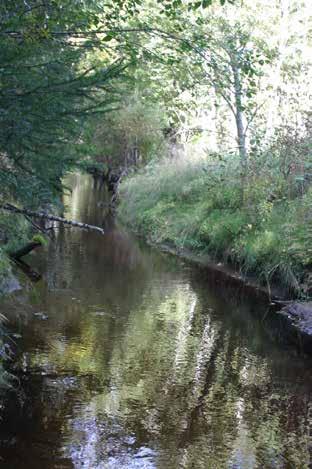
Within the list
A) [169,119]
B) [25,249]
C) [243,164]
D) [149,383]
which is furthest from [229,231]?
[169,119]

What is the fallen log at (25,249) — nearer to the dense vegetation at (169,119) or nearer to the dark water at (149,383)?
the dense vegetation at (169,119)

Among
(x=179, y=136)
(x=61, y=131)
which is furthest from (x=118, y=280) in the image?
(x=179, y=136)

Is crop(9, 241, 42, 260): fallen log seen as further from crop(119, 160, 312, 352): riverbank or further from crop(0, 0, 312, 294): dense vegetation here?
crop(119, 160, 312, 352): riverbank

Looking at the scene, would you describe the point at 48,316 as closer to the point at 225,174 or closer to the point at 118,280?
the point at 118,280

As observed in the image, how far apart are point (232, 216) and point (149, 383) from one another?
8.36m

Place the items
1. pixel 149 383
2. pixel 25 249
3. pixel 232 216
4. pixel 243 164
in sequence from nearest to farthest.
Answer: pixel 149 383 < pixel 25 249 < pixel 232 216 < pixel 243 164

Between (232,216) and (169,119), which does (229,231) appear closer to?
(232,216)

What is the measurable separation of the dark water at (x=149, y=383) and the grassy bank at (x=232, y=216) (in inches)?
42.3

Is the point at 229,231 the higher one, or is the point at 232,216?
the point at 232,216

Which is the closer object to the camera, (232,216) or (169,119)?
(232,216)

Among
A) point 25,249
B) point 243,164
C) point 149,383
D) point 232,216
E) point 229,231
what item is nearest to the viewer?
point 149,383

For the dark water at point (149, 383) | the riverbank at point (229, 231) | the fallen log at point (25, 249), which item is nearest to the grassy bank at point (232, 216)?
the riverbank at point (229, 231)

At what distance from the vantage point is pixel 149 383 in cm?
708

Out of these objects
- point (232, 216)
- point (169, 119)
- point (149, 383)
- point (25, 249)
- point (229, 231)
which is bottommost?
point (149, 383)
